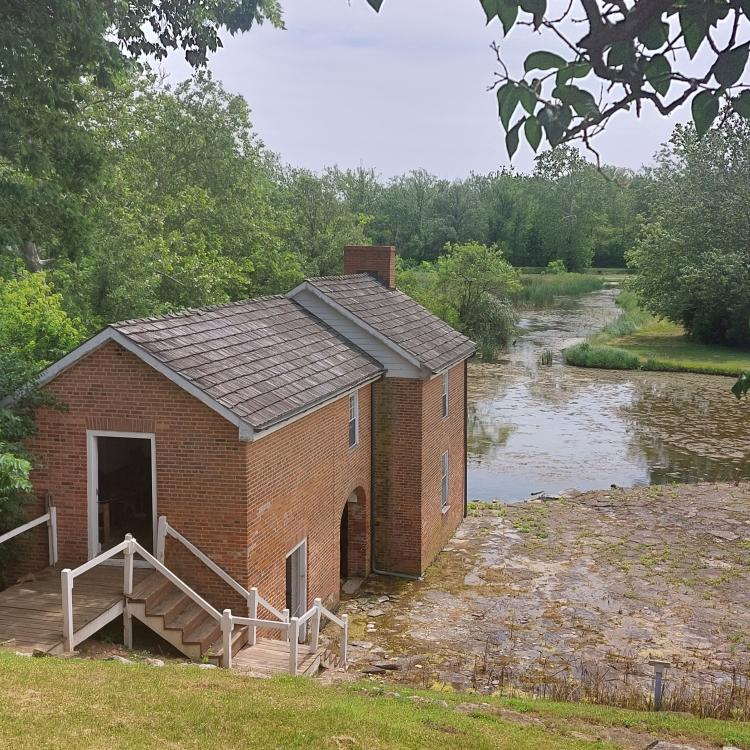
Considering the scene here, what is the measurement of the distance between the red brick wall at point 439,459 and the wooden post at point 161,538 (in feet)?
26.4

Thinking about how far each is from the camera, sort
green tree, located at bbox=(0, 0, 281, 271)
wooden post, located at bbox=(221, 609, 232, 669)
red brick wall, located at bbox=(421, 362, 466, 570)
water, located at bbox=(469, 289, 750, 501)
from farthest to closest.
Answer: water, located at bbox=(469, 289, 750, 501) → red brick wall, located at bbox=(421, 362, 466, 570) → green tree, located at bbox=(0, 0, 281, 271) → wooden post, located at bbox=(221, 609, 232, 669)

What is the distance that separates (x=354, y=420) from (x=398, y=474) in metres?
2.21

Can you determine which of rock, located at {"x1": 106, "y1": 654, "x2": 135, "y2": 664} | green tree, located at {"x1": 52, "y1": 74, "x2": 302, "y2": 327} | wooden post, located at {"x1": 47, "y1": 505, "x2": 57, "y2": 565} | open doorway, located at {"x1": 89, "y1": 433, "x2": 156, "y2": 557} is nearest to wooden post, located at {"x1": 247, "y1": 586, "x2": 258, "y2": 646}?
rock, located at {"x1": 106, "y1": 654, "x2": 135, "y2": 664}

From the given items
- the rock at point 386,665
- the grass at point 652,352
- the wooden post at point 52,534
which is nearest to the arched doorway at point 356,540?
the rock at point 386,665

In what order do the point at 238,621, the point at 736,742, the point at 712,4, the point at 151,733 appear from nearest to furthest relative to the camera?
the point at 712,4
the point at 151,733
the point at 736,742
the point at 238,621

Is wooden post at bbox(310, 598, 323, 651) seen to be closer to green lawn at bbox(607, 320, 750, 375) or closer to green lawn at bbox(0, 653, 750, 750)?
green lawn at bbox(0, 653, 750, 750)

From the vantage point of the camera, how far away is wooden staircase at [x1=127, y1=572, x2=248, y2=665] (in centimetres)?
1206

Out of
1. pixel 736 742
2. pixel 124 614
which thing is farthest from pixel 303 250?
pixel 736 742

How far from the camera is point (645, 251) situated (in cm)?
6091

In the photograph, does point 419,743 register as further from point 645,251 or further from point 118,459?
point 645,251

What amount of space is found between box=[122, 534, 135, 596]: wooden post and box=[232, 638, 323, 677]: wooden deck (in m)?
1.79

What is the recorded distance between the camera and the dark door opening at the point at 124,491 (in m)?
14.9

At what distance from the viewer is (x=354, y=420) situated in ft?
61.1

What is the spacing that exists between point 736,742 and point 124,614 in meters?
8.09
